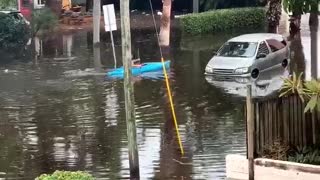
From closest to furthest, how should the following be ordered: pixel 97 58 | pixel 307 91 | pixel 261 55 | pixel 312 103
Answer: pixel 312 103 < pixel 307 91 < pixel 261 55 < pixel 97 58

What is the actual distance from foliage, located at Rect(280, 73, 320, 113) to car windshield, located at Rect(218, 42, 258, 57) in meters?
13.8

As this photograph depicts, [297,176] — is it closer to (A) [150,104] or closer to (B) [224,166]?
(B) [224,166]

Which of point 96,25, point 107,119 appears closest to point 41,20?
point 96,25

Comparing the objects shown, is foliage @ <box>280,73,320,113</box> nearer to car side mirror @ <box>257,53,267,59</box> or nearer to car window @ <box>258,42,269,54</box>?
car side mirror @ <box>257,53,267,59</box>

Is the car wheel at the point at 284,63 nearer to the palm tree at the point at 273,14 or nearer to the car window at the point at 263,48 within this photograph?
the car window at the point at 263,48

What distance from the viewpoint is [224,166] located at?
13688 mm

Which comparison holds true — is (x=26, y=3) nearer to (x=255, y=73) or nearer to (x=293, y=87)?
(x=255, y=73)

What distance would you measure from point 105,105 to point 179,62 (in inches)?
370

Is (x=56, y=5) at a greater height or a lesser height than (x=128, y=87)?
lesser

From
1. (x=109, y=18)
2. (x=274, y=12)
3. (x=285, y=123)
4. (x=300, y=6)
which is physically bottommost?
(x=285, y=123)

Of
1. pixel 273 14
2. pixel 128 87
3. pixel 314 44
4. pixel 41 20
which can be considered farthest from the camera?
pixel 41 20

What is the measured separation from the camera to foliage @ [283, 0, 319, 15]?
10710 millimetres

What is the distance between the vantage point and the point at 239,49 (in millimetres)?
26359

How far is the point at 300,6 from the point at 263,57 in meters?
15.0
